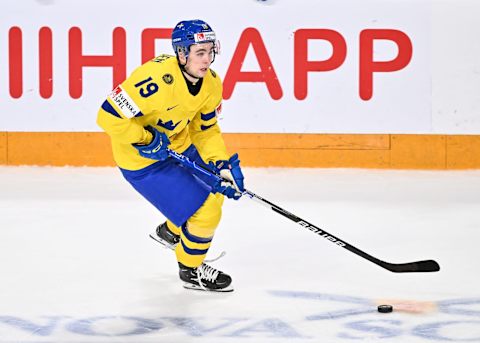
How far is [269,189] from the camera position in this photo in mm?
5586

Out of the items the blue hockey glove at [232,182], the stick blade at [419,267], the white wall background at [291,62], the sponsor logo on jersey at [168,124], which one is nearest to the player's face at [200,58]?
the sponsor logo on jersey at [168,124]

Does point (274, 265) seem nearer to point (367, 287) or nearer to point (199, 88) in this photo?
point (367, 287)

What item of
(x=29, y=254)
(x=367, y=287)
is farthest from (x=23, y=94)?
(x=367, y=287)

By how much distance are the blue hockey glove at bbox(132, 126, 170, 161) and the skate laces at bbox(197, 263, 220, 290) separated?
0.42 meters

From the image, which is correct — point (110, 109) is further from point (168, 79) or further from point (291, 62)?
point (291, 62)

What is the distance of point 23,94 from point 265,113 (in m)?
1.48

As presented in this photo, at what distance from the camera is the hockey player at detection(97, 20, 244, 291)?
3354 mm

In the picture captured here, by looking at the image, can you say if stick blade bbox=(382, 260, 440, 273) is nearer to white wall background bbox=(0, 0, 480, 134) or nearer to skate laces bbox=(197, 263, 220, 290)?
skate laces bbox=(197, 263, 220, 290)

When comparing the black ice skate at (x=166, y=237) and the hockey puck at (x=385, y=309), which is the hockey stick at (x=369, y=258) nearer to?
the hockey puck at (x=385, y=309)

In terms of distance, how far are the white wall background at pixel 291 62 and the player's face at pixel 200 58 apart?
106 inches

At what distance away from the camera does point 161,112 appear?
3.45 meters

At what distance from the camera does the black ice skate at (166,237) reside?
391 centimetres

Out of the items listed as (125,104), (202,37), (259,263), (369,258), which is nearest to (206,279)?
(259,263)

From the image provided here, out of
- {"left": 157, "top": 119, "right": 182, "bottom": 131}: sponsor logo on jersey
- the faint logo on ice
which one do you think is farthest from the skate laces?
{"left": 157, "top": 119, "right": 182, "bottom": 131}: sponsor logo on jersey
